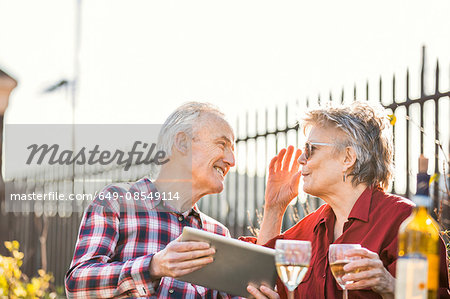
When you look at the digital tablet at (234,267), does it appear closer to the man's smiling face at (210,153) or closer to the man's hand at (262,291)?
the man's hand at (262,291)

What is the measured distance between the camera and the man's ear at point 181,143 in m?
3.36

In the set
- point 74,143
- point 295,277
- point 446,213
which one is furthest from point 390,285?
point 74,143

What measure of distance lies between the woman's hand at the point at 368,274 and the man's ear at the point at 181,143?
Result: 4.49ft

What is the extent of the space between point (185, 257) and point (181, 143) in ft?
3.66

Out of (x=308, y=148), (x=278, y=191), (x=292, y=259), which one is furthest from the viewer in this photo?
(x=278, y=191)

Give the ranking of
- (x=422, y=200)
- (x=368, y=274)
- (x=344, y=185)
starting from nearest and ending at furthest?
(x=422, y=200), (x=368, y=274), (x=344, y=185)

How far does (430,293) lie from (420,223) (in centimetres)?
18

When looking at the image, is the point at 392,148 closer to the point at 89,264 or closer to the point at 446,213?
→ the point at 446,213

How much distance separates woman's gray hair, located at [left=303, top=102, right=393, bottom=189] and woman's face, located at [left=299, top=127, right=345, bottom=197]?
35 mm

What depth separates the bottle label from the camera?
1539mm

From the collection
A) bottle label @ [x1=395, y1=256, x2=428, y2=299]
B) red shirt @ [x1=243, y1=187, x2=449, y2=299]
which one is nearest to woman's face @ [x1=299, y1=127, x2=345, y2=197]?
red shirt @ [x1=243, y1=187, x2=449, y2=299]

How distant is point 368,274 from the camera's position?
83.6 inches

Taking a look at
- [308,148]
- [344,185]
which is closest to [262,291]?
[344,185]

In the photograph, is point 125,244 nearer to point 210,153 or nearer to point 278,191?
point 210,153
